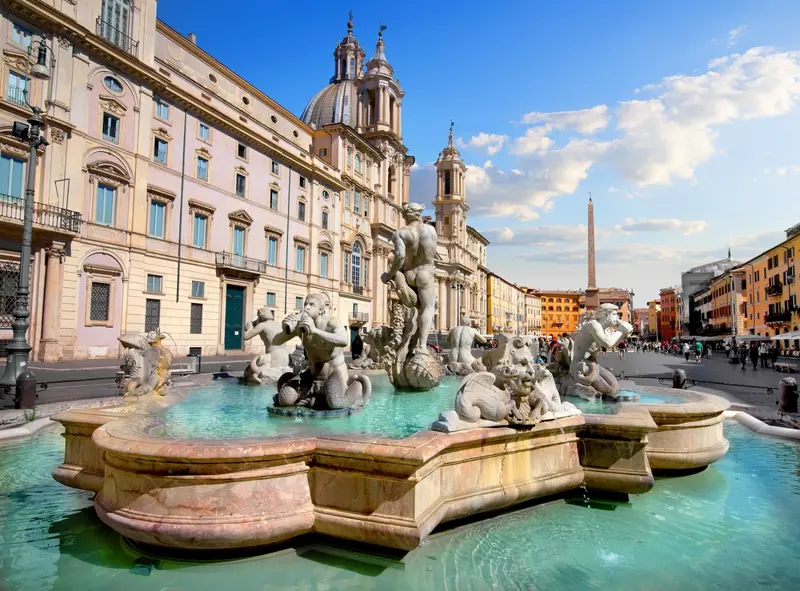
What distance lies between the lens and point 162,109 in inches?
973

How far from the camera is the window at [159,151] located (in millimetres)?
24344

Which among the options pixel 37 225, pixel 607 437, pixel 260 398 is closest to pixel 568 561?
pixel 607 437

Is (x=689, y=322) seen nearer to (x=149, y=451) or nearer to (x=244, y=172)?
(x=244, y=172)

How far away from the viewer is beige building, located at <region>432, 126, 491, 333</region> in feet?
221

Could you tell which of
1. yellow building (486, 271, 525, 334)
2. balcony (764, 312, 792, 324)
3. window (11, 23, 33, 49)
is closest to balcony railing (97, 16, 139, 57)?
window (11, 23, 33, 49)

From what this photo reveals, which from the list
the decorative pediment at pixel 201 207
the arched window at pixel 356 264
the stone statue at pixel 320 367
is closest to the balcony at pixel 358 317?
the arched window at pixel 356 264

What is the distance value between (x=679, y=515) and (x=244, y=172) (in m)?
30.0

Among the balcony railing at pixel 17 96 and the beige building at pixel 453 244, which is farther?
the beige building at pixel 453 244

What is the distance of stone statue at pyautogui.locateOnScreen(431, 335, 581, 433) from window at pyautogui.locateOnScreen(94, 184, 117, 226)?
2188 cm

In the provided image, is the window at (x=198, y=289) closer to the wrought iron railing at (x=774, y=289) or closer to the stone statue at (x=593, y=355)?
the stone statue at (x=593, y=355)

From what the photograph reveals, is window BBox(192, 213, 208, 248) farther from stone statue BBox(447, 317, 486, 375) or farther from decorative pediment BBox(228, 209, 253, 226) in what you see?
stone statue BBox(447, 317, 486, 375)

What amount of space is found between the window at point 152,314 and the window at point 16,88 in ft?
29.9

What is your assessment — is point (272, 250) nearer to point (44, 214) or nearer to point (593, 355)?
point (44, 214)

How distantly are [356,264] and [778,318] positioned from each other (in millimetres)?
36251
